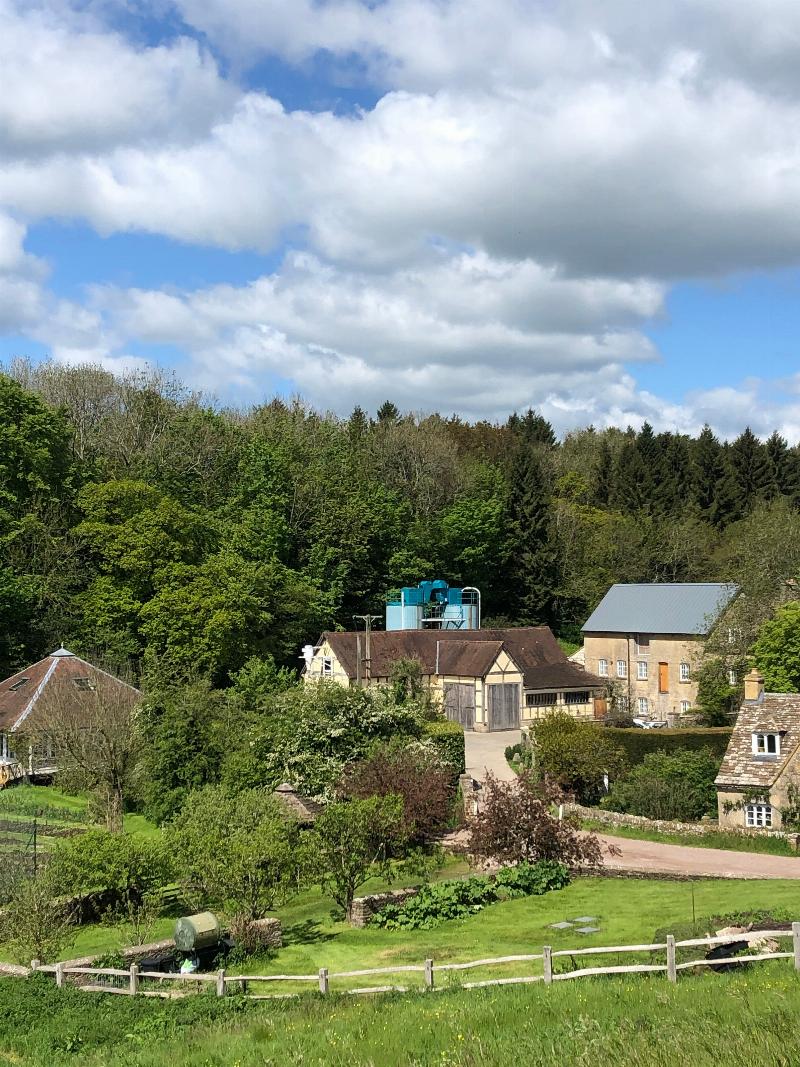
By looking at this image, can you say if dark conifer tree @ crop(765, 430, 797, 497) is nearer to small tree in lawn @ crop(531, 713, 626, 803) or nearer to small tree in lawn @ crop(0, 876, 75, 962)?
small tree in lawn @ crop(531, 713, 626, 803)

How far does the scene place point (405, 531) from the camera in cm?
6988

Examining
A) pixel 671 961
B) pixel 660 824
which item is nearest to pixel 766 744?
pixel 660 824

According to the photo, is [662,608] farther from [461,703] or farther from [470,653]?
[461,703]

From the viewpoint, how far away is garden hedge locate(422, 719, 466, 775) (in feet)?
127

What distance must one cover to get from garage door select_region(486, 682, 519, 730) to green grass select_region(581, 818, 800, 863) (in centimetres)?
1917

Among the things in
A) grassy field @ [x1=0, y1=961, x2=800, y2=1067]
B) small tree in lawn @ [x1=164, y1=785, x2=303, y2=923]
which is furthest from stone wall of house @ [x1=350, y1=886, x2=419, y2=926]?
grassy field @ [x1=0, y1=961, x2=800, y2=1067]

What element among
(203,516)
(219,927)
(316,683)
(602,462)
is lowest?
(219,927)

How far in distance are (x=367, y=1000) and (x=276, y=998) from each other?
70.3 inches

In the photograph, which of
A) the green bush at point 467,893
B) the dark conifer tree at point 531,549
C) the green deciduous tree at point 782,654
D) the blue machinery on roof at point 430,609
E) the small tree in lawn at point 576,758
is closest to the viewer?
the green bush at point 467,893

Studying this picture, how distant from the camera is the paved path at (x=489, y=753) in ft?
136

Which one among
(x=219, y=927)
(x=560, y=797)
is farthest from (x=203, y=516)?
(x=219, y=927)

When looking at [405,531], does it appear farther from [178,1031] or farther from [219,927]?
[178,1031]

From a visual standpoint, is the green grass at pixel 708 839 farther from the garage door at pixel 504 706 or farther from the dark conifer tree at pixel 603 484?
the dark conifer tree at pixel 603 484

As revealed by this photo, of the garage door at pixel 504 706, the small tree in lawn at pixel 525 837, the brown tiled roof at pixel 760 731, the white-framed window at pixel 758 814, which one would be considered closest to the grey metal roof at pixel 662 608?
the garage door at pixel 504 706
